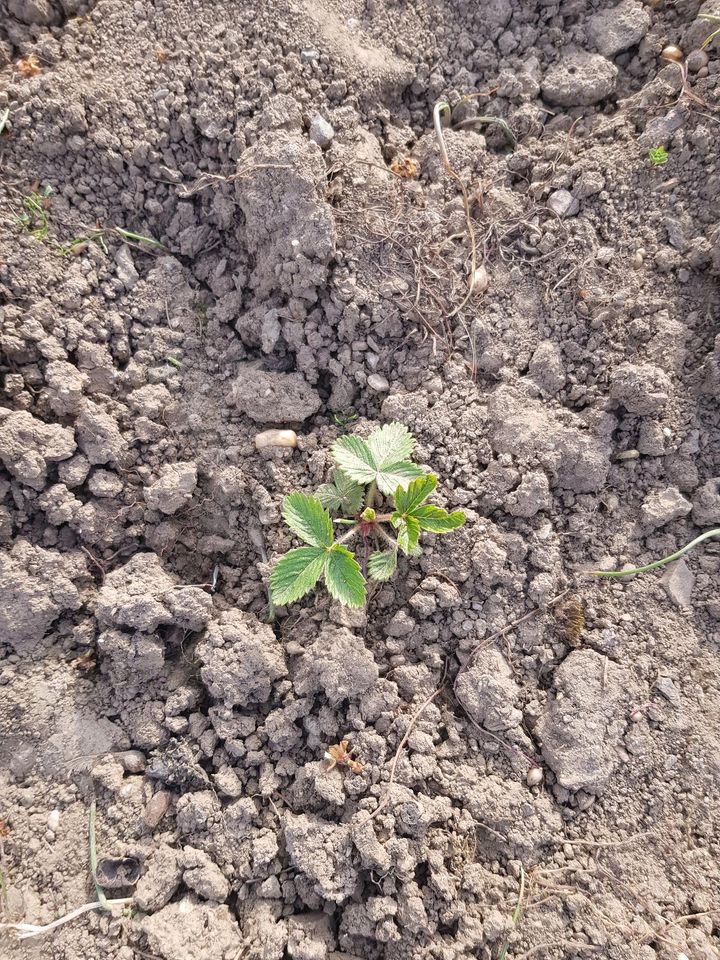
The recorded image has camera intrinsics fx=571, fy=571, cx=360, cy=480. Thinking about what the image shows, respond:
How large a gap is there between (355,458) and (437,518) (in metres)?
0.34

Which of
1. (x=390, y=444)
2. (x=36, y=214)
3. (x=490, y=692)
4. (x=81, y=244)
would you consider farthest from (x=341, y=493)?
(x=36, y=214)

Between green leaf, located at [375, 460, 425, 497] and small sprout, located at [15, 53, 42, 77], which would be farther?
small sprout, located at [15, 53, 42, 77]

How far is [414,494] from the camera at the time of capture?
1.87m

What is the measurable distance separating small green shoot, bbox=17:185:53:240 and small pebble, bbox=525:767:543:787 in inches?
100

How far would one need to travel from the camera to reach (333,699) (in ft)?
6.04

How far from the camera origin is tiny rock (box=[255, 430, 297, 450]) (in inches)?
82.0

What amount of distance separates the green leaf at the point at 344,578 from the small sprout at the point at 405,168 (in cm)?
149

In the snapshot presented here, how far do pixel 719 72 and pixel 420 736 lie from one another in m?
2.64

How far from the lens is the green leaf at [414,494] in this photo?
1.85 m

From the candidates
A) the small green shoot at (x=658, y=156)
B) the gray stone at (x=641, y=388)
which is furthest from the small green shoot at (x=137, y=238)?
the small green shoot at (x=658, y=156)

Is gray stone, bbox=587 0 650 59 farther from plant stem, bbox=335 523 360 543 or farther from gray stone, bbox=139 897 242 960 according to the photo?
gray stone, bbox=139 897 242 960

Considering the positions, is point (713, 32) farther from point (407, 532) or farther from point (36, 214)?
point (36, 214)

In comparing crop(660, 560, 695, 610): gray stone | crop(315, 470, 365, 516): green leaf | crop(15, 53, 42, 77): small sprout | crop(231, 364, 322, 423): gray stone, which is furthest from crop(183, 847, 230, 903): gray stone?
crop(15, 53, 42, 77): small sprout

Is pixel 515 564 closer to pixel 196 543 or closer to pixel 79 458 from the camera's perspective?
pixel 196 543
